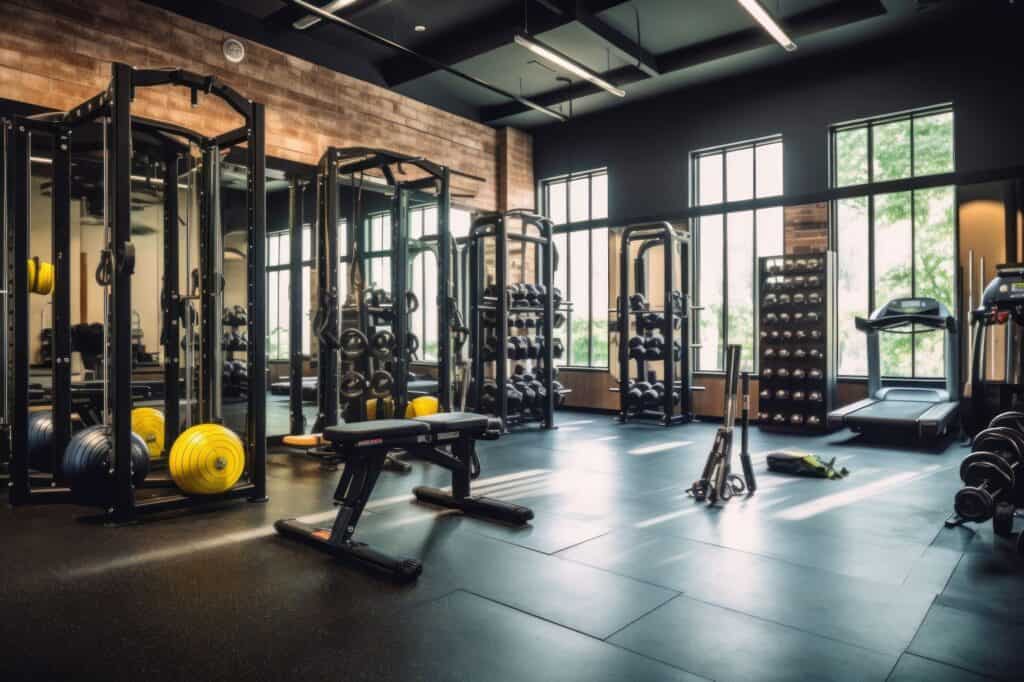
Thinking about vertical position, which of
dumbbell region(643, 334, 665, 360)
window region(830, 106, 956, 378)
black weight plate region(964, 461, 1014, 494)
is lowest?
black weight plate region(964, 461, 1014, 494)

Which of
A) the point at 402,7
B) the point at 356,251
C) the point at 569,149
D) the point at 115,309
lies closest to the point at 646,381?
the point at 569,149

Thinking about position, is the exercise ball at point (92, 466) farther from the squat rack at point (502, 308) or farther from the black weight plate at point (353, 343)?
the squat rack at point (502, 308)

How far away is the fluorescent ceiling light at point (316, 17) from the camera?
5.45 meters

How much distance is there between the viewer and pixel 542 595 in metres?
2.57

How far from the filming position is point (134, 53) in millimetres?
5359

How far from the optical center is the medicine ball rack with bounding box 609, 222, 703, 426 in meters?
7.61

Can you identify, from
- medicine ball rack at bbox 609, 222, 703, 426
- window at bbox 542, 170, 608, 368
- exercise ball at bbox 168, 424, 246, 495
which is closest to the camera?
exercise ball at bbox 168, 424, 246, 495

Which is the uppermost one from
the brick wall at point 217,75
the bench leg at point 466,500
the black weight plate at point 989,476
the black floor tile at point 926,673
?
the brick wall at point 217,75

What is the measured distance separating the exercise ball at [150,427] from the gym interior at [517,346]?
2 cm

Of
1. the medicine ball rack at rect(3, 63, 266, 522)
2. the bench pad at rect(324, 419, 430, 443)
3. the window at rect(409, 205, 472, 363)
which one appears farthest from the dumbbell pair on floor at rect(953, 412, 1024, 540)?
the window at rect(409, 205, 472, 363)

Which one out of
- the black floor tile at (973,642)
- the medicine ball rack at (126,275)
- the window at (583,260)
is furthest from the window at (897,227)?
the medicine ball rack at (126,275)

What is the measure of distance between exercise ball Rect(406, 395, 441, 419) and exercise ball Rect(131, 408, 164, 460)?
1.82m

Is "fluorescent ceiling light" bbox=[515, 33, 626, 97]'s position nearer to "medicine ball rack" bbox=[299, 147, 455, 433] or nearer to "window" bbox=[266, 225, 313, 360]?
"medicine ball rack" bbox=[299, 147, 455, 433]

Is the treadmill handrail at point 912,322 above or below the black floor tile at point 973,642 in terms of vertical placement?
above
